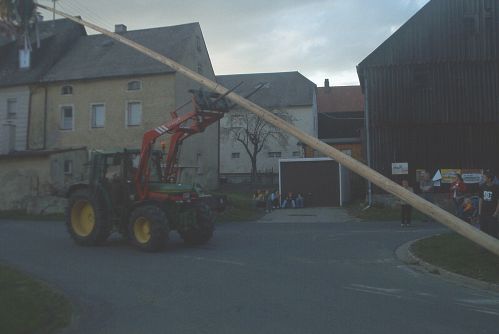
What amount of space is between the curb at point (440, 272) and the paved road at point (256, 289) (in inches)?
9.5

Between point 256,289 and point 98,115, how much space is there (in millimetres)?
25399

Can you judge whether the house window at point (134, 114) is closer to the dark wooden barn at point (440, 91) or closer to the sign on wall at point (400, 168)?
the dark wooden barn at point (440, 91)

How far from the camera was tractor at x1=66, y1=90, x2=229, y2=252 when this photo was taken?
42.0ft

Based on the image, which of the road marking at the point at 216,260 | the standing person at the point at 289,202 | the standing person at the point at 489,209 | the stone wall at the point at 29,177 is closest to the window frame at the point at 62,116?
the stone wall at the point at 29,177

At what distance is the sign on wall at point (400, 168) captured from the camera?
83.6 feet

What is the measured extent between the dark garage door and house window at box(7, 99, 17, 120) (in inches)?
652

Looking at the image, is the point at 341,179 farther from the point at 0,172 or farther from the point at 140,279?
the point at 140,279

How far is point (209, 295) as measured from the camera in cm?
800

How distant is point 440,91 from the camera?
25.7 meters

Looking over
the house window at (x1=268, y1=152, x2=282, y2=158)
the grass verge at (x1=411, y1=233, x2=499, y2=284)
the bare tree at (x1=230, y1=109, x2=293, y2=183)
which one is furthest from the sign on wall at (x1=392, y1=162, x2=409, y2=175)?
the house window at (x1=268, y1=152, x2=282, y2=158)

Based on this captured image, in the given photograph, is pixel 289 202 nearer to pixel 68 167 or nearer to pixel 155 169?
pixel 68 167

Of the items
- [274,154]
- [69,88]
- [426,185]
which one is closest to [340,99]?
[274,154]

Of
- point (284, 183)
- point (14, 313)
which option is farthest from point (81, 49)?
point (14, 313)

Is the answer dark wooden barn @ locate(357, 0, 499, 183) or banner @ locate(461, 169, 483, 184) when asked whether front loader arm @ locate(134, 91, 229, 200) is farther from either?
banner @ locate(461, 169, 483, 184)
